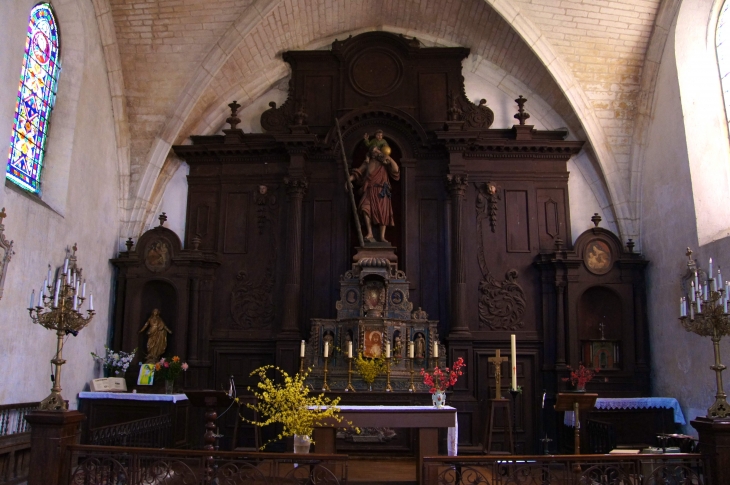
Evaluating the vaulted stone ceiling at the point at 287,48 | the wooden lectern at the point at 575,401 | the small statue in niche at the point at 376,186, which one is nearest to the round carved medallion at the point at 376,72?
the vaulted stone ceiling at the point at 287,48

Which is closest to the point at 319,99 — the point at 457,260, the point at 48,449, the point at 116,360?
the point at 457,260

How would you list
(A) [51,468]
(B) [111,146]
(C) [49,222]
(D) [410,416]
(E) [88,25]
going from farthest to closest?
(B) [111,146] → (E) [88,25] → (C) [49,222] → (D) [410,416] → (A) [51,468]

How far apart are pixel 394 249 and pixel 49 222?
599 cm

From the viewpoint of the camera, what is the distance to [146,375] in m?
12.5

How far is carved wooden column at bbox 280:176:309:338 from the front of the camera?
1302cm

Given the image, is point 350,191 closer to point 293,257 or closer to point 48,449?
point 293,257

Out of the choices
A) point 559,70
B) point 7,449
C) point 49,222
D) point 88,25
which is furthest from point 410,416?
point 88,25

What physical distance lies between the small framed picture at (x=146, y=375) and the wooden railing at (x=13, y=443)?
265cm

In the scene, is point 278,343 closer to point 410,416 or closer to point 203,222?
point 203,222

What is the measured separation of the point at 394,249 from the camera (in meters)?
13.0

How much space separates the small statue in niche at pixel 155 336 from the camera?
12.9m

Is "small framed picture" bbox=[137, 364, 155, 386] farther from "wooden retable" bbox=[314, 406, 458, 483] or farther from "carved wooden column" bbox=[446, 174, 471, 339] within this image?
"carved wooden column" bbox=[446, 174, 471, 339]

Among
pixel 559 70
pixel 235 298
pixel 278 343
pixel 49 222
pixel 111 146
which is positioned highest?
pixel 559 70

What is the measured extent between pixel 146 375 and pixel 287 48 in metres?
7.38
